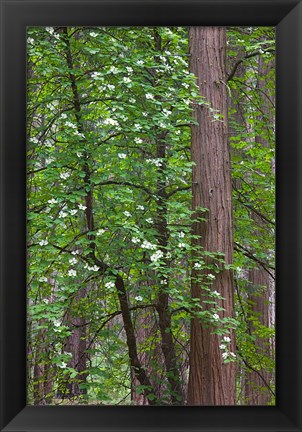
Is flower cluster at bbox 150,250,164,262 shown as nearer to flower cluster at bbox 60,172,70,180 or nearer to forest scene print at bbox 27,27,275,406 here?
forest scene print at bbox 27,27,275,406

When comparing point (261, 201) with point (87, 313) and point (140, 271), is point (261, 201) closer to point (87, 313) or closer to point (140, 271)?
point (140, 271)

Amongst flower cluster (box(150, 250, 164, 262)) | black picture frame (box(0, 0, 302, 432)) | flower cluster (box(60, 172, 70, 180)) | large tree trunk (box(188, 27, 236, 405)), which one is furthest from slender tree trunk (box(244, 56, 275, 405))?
black picture frame (box(0, 0, 302, 432))

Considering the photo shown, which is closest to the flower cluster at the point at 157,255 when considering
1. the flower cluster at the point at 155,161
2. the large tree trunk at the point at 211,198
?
the large tree trunk at the point at 211,198

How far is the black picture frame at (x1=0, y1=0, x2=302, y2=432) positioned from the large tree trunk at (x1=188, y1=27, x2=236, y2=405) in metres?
1.08

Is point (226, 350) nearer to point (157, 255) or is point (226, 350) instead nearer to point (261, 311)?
point (157, 255)

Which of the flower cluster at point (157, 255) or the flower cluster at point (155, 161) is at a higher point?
the flower cluster at point (155, 161)

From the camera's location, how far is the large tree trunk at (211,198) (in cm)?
227
